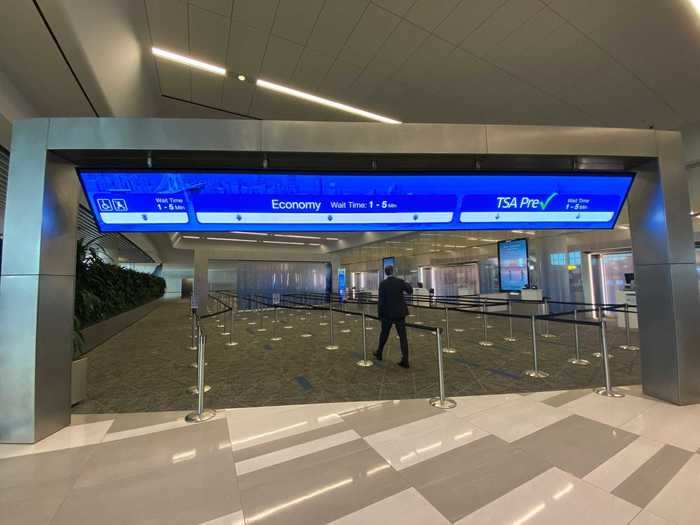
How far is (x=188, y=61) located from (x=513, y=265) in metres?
10.6

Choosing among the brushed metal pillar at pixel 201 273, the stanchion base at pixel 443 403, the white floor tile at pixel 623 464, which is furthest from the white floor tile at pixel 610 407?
the brushed metal pillar at pixel 201 273

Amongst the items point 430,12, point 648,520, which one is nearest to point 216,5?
point 430,12

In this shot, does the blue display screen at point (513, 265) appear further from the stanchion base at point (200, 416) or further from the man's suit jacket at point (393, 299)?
the stanchion base at point (200, 416)

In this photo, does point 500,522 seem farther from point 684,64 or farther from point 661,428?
point 684,64

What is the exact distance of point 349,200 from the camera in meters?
3.49

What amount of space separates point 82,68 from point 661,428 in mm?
7367

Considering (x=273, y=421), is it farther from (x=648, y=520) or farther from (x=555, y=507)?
(x=648, y=520)

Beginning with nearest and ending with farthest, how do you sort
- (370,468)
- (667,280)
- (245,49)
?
(370,468)
(667,280)
(245,49)

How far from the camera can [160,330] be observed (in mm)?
9969

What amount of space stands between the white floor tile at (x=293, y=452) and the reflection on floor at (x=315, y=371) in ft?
3.08

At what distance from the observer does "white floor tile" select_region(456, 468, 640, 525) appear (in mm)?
1724

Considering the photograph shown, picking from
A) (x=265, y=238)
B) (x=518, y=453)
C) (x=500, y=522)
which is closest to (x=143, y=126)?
(x=500, y=522)

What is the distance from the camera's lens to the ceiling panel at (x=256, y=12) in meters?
3.62

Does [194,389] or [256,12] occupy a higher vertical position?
[256,12]
